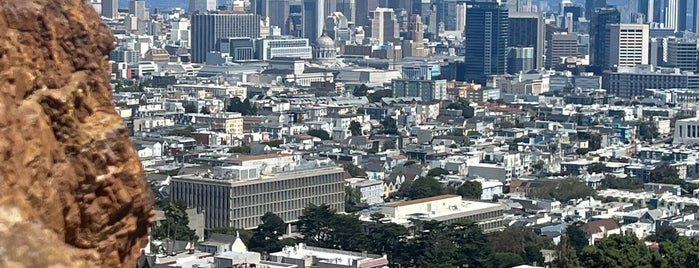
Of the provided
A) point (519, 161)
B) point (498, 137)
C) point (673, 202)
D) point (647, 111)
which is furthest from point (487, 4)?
point (673, 202)

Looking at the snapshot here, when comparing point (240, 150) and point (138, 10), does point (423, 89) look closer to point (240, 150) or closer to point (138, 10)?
point (240, 150)

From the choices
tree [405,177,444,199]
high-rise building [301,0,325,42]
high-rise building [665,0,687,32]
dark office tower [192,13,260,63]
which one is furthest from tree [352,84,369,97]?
high-rise building [665,0,687,32]

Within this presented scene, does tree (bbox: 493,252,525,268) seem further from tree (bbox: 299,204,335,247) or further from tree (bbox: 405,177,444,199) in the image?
tree (bbox: 405,177,444,199)

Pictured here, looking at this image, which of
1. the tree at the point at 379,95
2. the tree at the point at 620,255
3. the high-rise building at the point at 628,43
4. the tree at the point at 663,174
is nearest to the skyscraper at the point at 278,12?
the high-rise building at the point at 628,43

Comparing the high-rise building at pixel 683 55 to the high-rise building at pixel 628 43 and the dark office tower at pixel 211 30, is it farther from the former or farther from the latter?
the dark office tower at pixel 211 30

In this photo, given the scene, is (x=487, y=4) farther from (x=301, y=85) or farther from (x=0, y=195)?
(x=0, y=195)

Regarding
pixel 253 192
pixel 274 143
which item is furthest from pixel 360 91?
pixel 253 192
